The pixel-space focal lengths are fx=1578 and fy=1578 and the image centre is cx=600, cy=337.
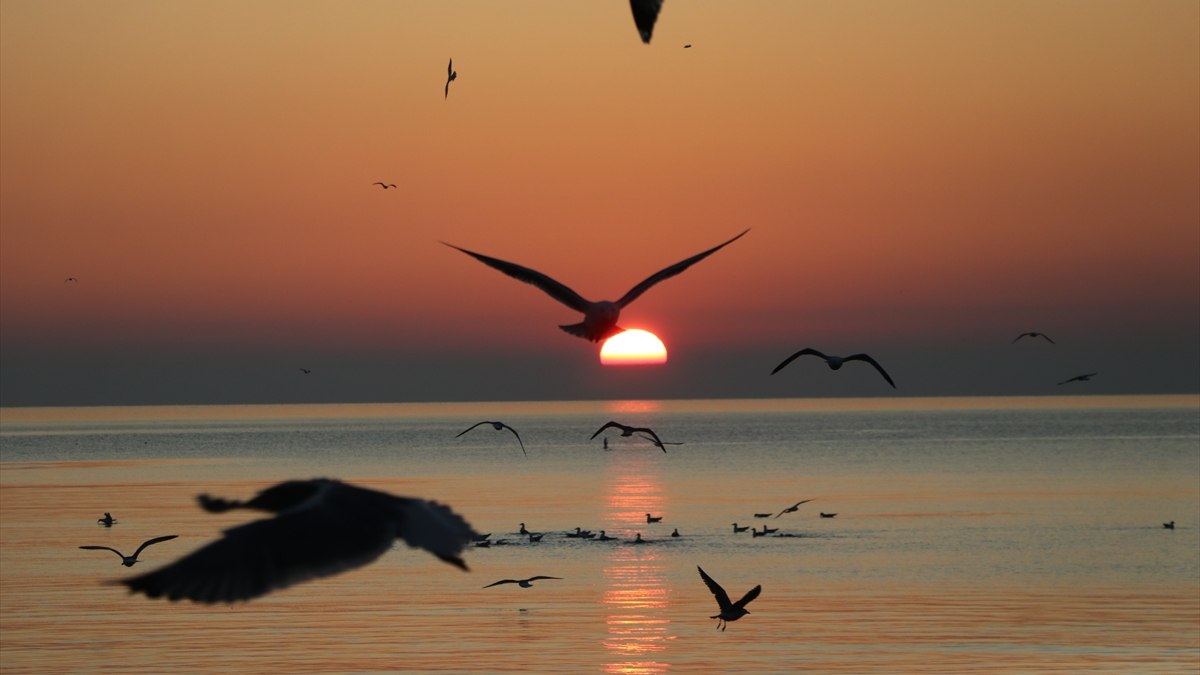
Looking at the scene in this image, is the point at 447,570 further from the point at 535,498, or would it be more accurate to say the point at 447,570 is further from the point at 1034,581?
the point at 535,498

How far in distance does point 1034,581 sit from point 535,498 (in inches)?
1787

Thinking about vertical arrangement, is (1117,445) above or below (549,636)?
above

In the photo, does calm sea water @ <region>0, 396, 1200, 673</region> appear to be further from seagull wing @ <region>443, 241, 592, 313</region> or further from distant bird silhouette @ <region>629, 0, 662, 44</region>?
distant bird silhouette @ <region>629, 0, 662, 44</region>

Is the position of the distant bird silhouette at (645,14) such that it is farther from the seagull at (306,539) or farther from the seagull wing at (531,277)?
the seagull wing at (531,277)

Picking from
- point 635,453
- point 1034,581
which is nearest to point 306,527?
point 1034,581

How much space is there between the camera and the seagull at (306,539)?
6.62 m

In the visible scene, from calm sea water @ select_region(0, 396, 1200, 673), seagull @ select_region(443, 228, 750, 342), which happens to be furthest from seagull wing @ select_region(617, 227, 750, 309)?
calm sea water @ select_region(0, 396, 1200, 673)

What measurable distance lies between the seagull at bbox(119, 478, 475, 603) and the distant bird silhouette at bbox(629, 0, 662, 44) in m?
2.27

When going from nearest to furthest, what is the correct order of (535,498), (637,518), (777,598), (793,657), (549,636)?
(793,657) → (549,636) → (777,598) → (637,518) → (535,498)

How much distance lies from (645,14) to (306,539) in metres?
2.77

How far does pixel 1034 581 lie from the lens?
50.4 meters

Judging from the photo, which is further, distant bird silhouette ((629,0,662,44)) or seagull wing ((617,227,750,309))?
seagull wing ((617,227,750,309))

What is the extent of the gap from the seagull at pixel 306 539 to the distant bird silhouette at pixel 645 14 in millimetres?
2268

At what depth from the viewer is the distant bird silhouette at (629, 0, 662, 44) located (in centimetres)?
684
